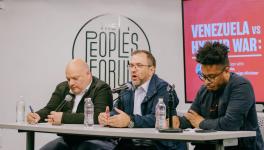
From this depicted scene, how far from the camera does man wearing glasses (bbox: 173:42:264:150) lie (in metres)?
3.10

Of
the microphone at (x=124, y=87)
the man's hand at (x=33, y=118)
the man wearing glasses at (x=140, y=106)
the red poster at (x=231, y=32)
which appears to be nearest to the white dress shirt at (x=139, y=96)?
the man wearing glasses at (x=140, y=106)

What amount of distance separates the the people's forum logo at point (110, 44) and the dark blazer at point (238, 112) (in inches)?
102

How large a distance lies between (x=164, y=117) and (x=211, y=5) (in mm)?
2442

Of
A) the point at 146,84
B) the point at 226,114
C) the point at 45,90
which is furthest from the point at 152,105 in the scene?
the point at 45,90

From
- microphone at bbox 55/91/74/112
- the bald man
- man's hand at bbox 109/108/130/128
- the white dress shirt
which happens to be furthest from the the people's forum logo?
man's hand at bbox 109/108/130/128

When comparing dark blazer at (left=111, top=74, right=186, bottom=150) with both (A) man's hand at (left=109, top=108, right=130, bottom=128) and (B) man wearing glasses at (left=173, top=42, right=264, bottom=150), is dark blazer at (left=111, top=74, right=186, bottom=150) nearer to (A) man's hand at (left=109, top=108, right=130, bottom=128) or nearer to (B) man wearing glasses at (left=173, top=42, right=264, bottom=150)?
(A) man's hand at (left=109, top=108, right=130, bottom=128)

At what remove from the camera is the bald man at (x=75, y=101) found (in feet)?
12.5

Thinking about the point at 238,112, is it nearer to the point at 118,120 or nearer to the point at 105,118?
the point at 118,120

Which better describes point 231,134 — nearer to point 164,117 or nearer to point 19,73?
point 164,117

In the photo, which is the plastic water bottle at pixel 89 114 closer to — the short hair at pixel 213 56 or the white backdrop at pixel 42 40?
the short hair at pixel 213 56

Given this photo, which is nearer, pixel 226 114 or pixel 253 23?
pixel 226 114

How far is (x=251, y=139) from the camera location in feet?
10.1

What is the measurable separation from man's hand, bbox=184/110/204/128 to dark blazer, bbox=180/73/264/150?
0.05 meters

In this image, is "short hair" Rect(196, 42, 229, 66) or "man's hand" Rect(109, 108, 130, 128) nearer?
"short hair" Rect(196, 42, 229, 66)
